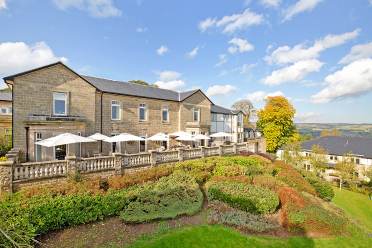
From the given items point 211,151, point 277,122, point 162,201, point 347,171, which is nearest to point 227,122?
point 211,151

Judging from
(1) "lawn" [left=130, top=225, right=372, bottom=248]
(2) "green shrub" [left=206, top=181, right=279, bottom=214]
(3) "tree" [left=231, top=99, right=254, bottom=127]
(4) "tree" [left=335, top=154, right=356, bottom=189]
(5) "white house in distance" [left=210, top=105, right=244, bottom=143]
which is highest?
(3) "tree" [left=231, top=99, right=254, bottom=127]

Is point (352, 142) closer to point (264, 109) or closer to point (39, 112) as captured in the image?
point (264, 109)

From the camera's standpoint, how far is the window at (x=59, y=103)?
59.7 ft

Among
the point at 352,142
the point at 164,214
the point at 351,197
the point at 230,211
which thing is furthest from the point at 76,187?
the point at 352,142

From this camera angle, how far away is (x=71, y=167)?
12.2m

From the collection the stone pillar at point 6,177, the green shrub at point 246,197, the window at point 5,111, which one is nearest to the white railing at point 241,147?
the green shrub at point 246,197

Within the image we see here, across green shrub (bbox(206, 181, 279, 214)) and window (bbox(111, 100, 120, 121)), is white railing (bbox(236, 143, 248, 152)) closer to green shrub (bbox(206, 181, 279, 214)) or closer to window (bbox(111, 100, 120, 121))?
green shrub (bbox(206, 181, 279, 214))

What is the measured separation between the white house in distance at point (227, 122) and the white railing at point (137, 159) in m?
19.7

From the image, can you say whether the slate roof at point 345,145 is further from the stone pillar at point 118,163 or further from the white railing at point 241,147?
the stone pillar at point 118,163

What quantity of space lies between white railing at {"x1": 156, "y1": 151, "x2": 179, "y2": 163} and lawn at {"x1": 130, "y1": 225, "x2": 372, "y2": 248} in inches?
293

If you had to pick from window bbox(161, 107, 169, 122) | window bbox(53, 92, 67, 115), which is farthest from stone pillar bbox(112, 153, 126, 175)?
window bbox(161, 107, 169, 122)

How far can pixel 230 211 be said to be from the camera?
11750 mm

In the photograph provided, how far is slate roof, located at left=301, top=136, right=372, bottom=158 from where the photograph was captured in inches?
1883

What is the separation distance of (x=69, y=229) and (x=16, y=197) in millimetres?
2890
